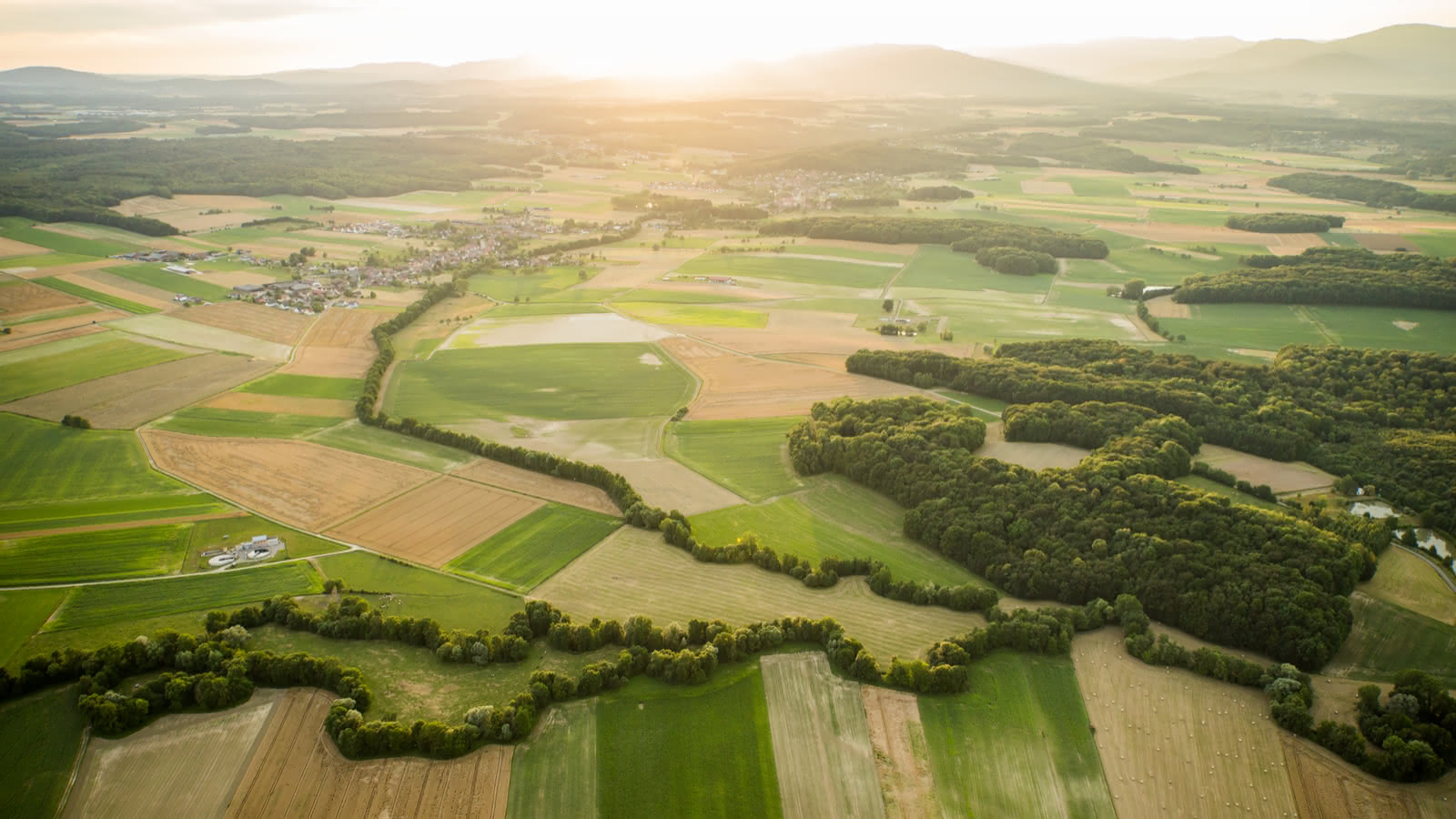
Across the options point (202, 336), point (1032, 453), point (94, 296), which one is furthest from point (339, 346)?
point (1032, 453)

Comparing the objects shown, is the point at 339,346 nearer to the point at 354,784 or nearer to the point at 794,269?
the point at 794,269

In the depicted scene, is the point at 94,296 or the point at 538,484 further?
the point at 94,296

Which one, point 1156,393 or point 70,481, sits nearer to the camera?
point 70,481

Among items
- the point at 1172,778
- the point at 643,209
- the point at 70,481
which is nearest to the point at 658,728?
the point at 1172,778

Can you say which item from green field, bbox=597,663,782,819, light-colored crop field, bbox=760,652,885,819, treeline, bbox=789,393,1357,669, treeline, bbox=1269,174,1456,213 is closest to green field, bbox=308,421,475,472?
treeline, bbox=789,393,1357,669

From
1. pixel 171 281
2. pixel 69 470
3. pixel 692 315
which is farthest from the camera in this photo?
pixel 171 281

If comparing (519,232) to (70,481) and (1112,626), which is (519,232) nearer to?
(70,481)

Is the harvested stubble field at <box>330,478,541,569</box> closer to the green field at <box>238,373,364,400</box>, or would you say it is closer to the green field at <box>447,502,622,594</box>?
the green field at <box>447,502,622,594</box>
